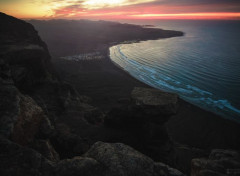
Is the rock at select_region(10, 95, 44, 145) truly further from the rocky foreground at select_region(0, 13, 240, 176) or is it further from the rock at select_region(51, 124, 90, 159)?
the rock at select_region(51, 124, 90, 159)

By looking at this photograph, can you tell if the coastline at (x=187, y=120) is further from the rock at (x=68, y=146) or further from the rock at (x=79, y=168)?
the rock at (x=79, y=168)

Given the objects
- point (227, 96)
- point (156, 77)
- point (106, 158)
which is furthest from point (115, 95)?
point (106, 158)

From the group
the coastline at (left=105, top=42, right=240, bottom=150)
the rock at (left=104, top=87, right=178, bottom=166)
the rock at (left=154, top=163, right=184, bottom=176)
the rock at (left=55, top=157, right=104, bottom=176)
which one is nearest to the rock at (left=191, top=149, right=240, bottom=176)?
the rock at (left=154, top=163, right=184, bottom=176)

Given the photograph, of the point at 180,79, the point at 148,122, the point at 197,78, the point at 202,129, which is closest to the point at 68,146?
the point at 148,122

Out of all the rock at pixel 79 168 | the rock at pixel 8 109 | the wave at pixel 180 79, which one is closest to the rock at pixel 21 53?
the rock at pixel 8 109

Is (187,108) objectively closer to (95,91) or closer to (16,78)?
(95,91)

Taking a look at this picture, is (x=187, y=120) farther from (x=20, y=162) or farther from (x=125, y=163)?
(x=20, y=162)
